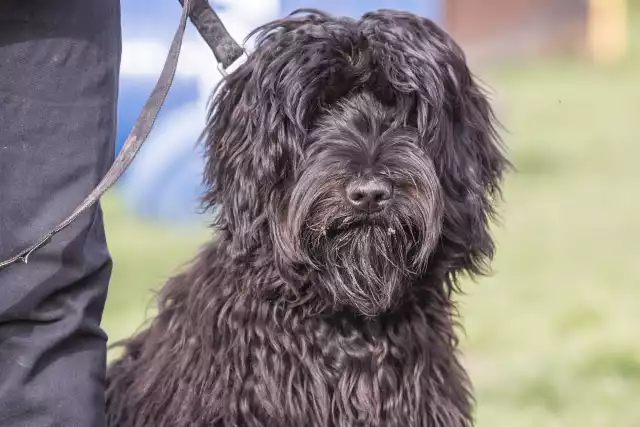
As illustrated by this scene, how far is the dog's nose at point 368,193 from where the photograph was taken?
278 centimetres

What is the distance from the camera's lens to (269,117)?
2949mm

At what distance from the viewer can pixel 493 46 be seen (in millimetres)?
23172

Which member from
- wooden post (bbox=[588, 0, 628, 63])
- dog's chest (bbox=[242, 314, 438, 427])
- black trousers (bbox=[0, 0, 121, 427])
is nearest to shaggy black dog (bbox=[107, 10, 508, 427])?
dog's chest (bbox=[242, 314, 438, 427])

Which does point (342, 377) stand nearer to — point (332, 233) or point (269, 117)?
point (332, 233)

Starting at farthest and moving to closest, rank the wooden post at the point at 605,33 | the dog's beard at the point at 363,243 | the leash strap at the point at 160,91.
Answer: the wooden post at the point at 605,33
the dog's beard at the point at 363,243
the leash strap at the point at 160,91

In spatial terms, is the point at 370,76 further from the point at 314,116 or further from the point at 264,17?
the point at 264,17

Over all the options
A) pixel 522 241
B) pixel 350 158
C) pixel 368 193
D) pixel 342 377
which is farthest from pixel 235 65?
pixel 522 241

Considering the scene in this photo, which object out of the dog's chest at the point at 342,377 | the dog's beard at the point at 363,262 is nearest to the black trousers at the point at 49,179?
the dog's chest at the point at 342,377

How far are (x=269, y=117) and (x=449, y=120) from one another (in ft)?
1.68

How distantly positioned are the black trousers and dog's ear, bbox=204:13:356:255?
1.15ft

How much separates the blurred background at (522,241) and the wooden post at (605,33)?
8.51 metres

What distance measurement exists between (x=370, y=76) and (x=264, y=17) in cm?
484

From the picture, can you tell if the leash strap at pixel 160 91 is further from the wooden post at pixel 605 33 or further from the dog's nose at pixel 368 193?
the wooden post at pixel 605 33

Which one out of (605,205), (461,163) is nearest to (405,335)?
(461,163)
